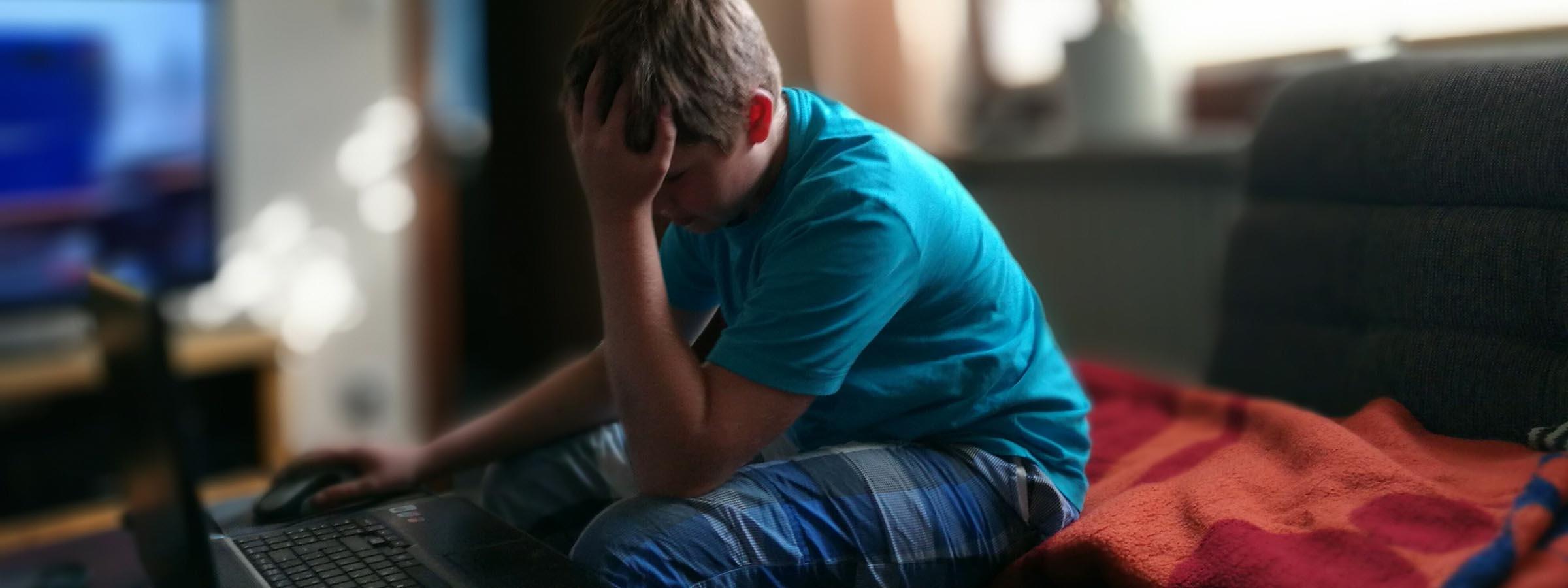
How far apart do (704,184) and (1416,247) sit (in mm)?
713

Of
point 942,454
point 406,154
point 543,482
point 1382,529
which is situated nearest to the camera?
point 1382,529

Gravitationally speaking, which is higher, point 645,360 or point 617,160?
point 617,160

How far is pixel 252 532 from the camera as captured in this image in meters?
→ 1.06

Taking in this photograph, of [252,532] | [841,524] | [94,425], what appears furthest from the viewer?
[94,425]

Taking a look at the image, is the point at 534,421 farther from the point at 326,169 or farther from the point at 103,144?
the point at 326,169

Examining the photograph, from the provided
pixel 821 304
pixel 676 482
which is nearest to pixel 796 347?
pixel 821 304

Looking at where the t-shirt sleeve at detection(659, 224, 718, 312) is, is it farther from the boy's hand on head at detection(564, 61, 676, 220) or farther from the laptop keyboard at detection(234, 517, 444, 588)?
the laptop keyboard at detection(234, 517, 444, 588)

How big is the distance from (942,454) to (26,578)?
989mm

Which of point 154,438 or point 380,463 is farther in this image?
point 380,463

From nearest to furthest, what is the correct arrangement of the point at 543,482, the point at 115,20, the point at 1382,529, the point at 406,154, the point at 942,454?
the point at 1382,529 → the point at 942,454 → the point at 543,482 → the point at 115,20 → the point at 406,154

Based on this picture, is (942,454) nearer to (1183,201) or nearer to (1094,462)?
(1094,462)

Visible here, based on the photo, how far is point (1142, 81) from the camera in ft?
7.22

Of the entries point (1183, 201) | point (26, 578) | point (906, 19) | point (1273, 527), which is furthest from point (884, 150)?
point (906, 19)

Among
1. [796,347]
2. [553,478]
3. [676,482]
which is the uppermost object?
[796,347]
